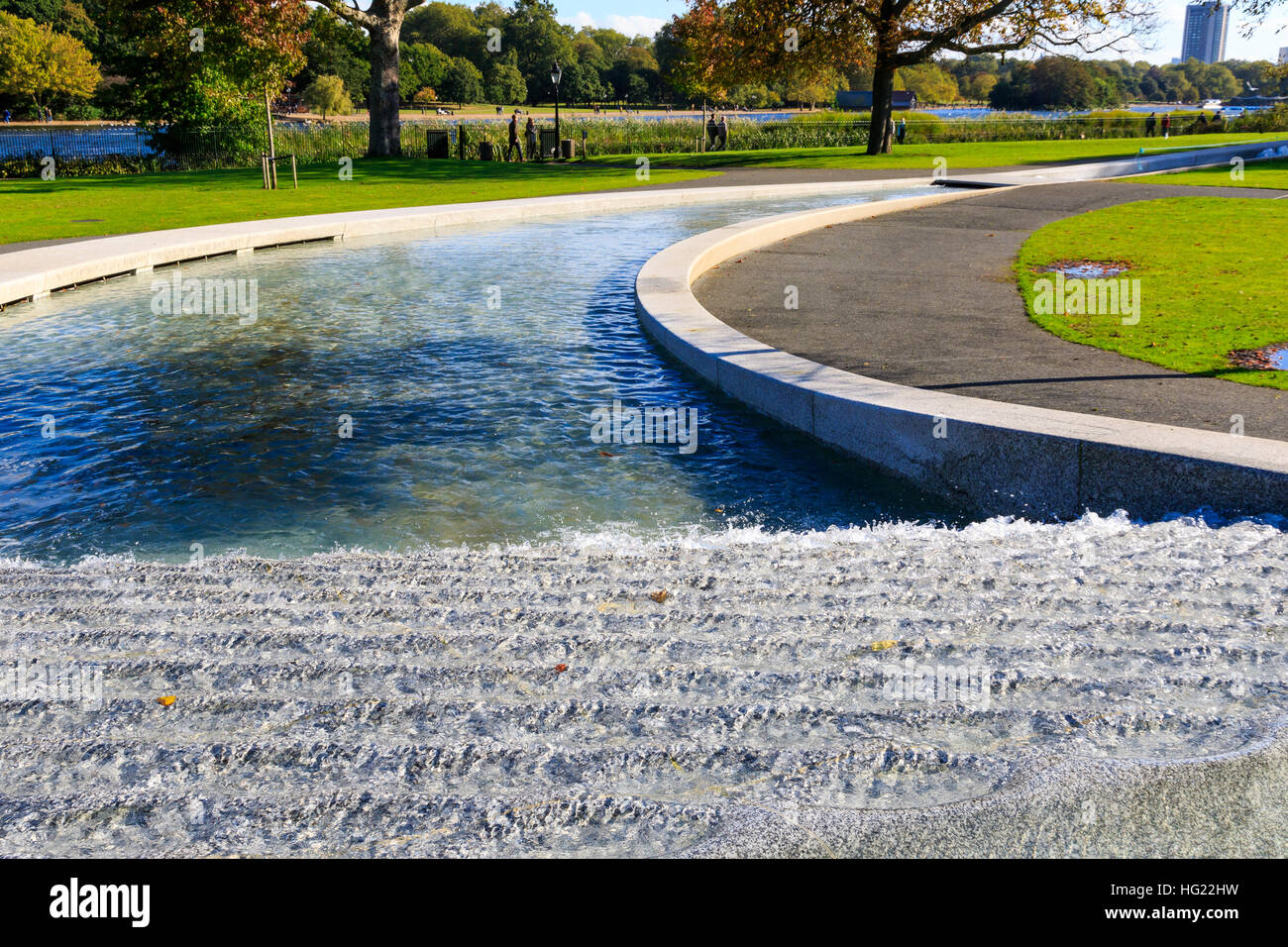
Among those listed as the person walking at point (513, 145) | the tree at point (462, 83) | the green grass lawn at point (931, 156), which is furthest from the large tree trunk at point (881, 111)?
the tree at point (462, 83)

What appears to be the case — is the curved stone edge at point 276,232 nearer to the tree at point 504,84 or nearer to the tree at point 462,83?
the tree at point 462,83

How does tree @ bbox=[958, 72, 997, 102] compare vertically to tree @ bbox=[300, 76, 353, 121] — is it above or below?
above

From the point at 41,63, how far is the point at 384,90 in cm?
4583

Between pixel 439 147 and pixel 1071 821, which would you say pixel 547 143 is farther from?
pixel 1071 821

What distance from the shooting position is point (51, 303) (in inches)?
480

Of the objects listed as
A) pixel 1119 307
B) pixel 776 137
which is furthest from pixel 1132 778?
pixel 776 137

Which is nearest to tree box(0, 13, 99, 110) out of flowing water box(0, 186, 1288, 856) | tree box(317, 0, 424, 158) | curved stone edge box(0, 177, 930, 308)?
tree box(317, 0, 424, 158)

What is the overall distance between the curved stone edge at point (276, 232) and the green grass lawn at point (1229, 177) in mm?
7710

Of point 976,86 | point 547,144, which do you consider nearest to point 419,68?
point 547,144

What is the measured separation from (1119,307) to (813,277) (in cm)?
390

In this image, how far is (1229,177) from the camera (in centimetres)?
2544

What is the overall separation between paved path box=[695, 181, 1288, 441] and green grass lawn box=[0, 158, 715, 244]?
10.7 m

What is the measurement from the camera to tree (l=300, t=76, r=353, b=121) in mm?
93375

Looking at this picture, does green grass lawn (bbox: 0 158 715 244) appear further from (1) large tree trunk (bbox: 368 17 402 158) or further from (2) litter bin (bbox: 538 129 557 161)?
(2) litter bin (bbox: 538 129 557 161)
